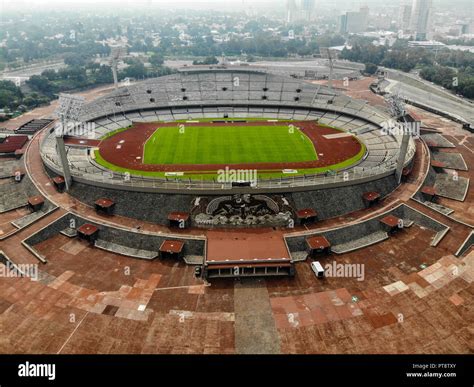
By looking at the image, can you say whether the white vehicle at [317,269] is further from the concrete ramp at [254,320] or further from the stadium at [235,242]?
the concrete ramp at [254,320]

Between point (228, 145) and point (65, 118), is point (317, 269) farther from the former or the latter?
point (65, 118)

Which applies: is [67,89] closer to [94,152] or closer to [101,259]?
[94,152]

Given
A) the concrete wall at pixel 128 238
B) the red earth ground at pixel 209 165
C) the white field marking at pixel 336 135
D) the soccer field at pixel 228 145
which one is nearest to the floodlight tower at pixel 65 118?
the concrete wall at pixel 128 238

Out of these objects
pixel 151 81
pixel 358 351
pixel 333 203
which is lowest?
pixel 358 351

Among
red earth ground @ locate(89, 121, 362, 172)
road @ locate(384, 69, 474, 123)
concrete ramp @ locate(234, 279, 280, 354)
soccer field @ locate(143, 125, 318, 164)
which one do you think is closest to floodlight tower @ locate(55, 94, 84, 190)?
red earth ground @ locate(89, 121, 362, 172)

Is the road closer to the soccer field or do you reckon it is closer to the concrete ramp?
the soccer field
